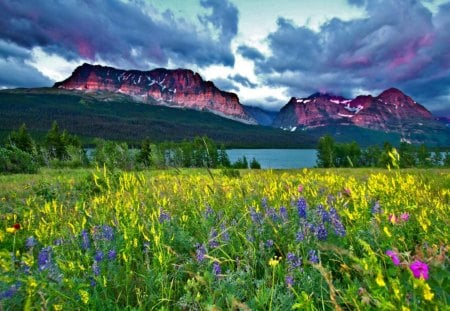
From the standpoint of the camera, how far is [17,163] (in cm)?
1777

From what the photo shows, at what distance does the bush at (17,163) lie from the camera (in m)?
17.3

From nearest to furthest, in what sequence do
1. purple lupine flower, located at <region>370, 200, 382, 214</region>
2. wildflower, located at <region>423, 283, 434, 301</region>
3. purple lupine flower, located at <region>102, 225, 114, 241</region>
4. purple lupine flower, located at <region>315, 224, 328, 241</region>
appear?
wildflower, located at <region>423, 283, 434, 301</region> → purple lupine flower, located at <region>315, 224, 328, 241</region> → purple lupine flower, located at <region>102, 225, 114, 241</region> → purple lupine flower, located at <region>370, 200, 382, 214</region>

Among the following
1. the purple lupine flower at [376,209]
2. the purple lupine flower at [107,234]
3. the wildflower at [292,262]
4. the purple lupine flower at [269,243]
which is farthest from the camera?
the purple lupine flower at [376,209]

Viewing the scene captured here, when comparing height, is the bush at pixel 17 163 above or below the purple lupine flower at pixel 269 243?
below

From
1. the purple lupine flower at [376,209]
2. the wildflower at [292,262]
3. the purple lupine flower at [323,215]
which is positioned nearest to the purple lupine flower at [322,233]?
the purple lupine flower at [323,215]

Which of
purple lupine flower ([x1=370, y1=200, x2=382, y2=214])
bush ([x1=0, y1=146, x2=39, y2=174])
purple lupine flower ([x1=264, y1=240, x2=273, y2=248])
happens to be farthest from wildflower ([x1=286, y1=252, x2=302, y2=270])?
bush ([x1=0, y1=146, x2=39, y2=174])

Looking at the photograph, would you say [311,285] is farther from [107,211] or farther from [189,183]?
[189,183]

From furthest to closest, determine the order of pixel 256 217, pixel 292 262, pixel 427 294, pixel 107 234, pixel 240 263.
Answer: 1. pixel 256 217
2. pixel 107 234
3. pixel 240 263
4. pixel 292 262
5. pixel 427 294

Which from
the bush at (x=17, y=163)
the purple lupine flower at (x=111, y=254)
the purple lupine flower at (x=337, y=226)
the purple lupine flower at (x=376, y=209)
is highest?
the purple lupine flower at (x=376, y=209)

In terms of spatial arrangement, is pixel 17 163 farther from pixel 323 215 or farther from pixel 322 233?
pixel 322 233

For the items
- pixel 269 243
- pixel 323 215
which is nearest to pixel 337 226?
pixel 323 215

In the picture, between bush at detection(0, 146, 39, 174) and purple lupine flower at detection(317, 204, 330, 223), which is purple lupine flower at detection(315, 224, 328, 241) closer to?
purple lupine flower at detection(317, 204, 330, 223)

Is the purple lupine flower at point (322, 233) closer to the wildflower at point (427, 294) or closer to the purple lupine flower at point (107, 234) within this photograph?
the wildflower at point (427, 294)

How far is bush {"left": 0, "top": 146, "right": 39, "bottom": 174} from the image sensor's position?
1731 cm
